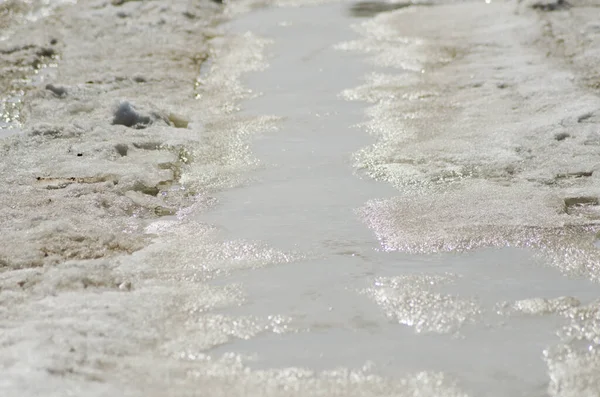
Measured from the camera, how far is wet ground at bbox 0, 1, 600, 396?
6.88 ft

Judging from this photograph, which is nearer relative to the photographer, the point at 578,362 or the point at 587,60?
the point at 578,362

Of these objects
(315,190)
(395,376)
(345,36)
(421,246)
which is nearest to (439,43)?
(345,36)

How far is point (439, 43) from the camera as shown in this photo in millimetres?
5395

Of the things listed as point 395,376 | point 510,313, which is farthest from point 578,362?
point 395,376

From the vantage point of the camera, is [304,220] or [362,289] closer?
[362,289]

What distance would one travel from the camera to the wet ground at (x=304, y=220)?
210cm

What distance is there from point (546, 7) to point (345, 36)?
155cm

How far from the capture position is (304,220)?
9.64ft

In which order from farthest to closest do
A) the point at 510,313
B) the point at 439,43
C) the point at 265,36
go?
1. the point at 265,36
2. the point at 439,43
3. the point at 510,313

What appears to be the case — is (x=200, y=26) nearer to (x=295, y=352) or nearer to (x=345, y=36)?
(x=345, y=36)

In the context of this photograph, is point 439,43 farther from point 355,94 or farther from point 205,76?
point 205,76

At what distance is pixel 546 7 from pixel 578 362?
177 inches

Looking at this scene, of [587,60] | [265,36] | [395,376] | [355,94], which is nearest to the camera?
[395,376]

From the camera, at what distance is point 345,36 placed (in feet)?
18.8
